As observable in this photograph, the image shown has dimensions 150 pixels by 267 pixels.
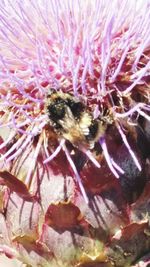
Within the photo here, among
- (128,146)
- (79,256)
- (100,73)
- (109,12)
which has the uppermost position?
(109,12)

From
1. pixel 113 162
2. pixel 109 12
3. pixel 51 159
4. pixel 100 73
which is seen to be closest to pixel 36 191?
pixel 51 159

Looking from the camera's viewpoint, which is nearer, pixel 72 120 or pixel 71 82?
pixel 72 120

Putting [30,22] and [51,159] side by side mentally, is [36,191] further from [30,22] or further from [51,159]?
[30,22]

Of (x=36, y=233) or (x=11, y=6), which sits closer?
(x=36, y=233)
